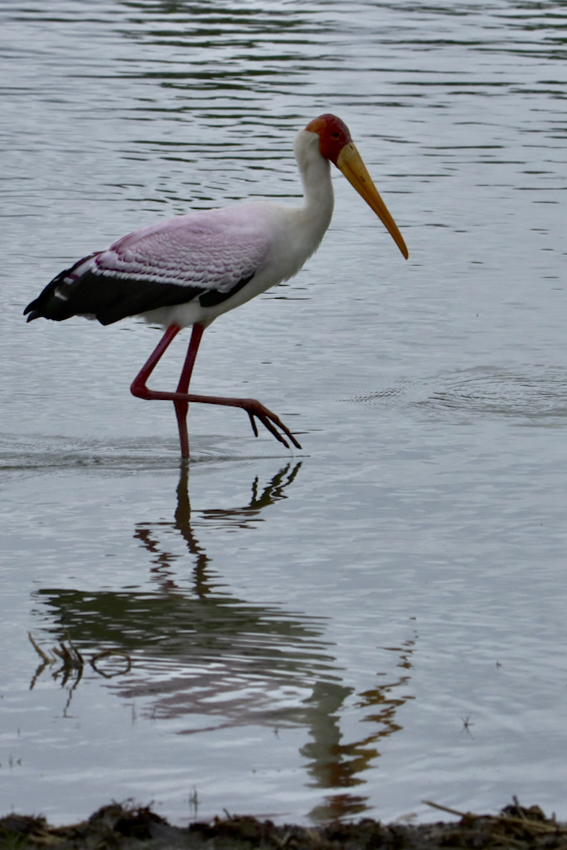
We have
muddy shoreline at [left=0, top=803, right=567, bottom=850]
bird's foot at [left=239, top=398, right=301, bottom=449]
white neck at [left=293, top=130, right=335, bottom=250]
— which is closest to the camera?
muddy shoreline at [left=0, top=803, right=567, bottom=850]

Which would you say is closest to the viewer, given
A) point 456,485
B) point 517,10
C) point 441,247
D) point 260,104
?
point 456,485

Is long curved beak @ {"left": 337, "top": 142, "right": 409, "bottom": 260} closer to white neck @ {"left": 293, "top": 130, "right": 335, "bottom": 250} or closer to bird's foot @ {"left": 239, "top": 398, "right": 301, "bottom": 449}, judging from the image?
white neck @ {"left": 293, "top": 130, "right": 335, "bottom": 250}

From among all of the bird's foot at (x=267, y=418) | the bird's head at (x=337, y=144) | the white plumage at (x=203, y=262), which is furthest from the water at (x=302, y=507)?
the bird's head at (x=337, y=144)

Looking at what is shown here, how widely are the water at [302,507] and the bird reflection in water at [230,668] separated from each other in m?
0.01

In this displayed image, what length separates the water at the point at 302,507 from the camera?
3988 mm

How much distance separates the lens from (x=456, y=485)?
6473 mm

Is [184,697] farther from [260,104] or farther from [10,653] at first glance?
[260,104]

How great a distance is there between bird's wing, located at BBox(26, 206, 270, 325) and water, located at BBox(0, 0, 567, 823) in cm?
58

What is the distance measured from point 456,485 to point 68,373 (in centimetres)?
264

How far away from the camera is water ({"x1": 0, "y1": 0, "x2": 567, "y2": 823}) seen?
3988mm

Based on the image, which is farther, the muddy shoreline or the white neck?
the white neck

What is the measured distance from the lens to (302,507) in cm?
629

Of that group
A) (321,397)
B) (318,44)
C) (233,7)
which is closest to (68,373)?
(321,397)

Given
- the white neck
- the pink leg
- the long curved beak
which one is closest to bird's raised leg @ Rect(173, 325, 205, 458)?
the pink leg
